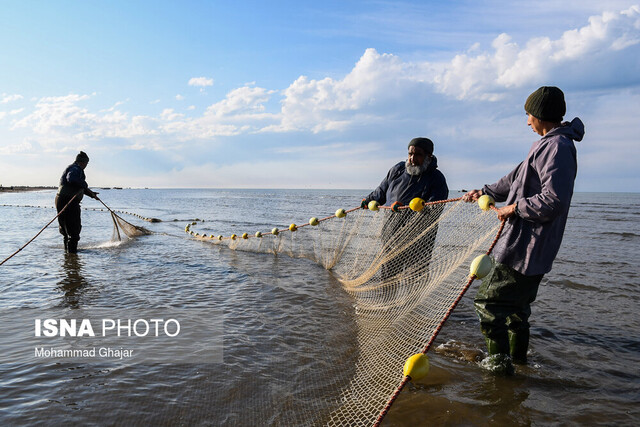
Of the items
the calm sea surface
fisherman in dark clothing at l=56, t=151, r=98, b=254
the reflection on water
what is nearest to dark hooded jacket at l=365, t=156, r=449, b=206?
the calm sea surface

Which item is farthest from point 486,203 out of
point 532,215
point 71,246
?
point 71,246

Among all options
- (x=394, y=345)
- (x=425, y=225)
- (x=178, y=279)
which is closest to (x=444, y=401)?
(x=394, y=345)

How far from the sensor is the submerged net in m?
2.67

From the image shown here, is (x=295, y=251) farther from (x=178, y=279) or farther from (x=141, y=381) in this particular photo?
(x=141, y=381)

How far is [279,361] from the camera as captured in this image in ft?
10.9

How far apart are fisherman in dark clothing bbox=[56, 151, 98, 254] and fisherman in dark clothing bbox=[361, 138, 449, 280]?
689cm

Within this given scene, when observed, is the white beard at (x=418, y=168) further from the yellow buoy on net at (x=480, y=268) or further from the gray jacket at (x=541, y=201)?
the yellow buoy on net at (x=480, y=268)

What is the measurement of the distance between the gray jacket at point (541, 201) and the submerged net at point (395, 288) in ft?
0.78

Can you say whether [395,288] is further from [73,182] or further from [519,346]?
[73,182]

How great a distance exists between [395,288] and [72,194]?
7.55 m

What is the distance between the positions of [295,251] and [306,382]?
242 inches

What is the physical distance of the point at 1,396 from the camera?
2625 mm

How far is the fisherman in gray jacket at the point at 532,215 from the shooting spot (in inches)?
96.5

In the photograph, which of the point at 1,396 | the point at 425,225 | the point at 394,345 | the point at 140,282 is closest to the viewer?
the point at 1,396
